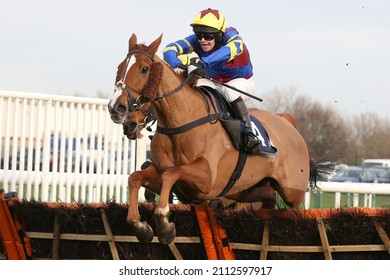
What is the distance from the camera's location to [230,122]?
734 cm

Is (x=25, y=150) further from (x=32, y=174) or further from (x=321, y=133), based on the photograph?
(x=321, y=133)

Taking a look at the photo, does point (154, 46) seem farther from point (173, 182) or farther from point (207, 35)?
point (173, 182)

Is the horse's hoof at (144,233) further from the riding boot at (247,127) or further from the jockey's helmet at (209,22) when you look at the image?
the jockey's helmet at (209,22)

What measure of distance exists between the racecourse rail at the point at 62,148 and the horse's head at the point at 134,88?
12.0ft

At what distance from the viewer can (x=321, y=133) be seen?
2120 inches

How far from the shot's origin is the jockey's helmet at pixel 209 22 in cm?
734

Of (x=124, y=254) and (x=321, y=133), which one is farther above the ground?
(x=124, y=254)

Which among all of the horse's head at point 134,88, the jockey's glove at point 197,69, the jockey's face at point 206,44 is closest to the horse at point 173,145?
the horse's head at point 134,88

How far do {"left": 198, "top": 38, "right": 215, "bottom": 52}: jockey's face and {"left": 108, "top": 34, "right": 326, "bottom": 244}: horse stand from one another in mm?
431

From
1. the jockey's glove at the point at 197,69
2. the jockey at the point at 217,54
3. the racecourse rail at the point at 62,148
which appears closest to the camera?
the jockey's glove at the point at 197,69

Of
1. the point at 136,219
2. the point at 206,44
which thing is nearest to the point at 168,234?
the point at 136,219

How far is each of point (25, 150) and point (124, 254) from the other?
12.8 ft

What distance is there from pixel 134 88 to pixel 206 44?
1.22m
